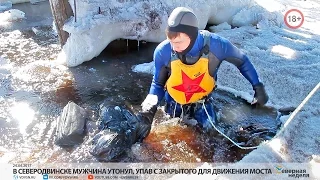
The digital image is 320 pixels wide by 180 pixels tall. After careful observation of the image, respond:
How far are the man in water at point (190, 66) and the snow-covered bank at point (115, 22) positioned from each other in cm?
280

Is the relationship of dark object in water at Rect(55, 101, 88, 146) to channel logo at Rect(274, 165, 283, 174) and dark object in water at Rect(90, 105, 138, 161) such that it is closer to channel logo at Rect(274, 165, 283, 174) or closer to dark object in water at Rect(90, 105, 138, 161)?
dark object in water at Rect(90, 105, 138, 161)

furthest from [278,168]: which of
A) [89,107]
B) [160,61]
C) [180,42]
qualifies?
[89,107]

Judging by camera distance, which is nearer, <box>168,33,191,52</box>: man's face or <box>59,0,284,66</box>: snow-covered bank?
<box>168,33,191,52</box>: man's face

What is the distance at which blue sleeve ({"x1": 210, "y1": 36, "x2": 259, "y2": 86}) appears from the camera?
12.5 feet

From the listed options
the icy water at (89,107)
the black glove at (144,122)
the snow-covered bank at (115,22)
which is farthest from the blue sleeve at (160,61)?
the snow-covered bank at (115,22)

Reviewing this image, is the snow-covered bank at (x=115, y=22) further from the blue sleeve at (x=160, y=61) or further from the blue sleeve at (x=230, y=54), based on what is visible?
the blue sleeve at (x=230, y=54)

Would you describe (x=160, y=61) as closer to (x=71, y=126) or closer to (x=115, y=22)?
(x=71, y=126)

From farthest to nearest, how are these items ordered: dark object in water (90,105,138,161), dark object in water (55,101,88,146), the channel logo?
dark object in water (55,101,88,146)
dark object in water (90,105,138,161)
the channel logo

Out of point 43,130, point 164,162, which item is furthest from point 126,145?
point 43,130

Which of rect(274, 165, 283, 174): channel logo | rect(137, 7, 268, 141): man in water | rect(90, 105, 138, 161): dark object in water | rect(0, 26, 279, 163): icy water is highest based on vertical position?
rect(137, 7, 268, 141): man in water

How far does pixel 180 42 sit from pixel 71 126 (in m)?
1.73

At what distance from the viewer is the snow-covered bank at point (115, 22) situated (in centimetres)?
646

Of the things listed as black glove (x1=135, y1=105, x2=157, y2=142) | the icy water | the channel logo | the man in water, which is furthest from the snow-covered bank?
the channel logo

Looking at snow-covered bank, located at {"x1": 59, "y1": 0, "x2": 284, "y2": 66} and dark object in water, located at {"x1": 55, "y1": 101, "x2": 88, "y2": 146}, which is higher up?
snow-covered bank, located at {"x1": 59, "y1": 0, "x2": 284, "y2": 66}
